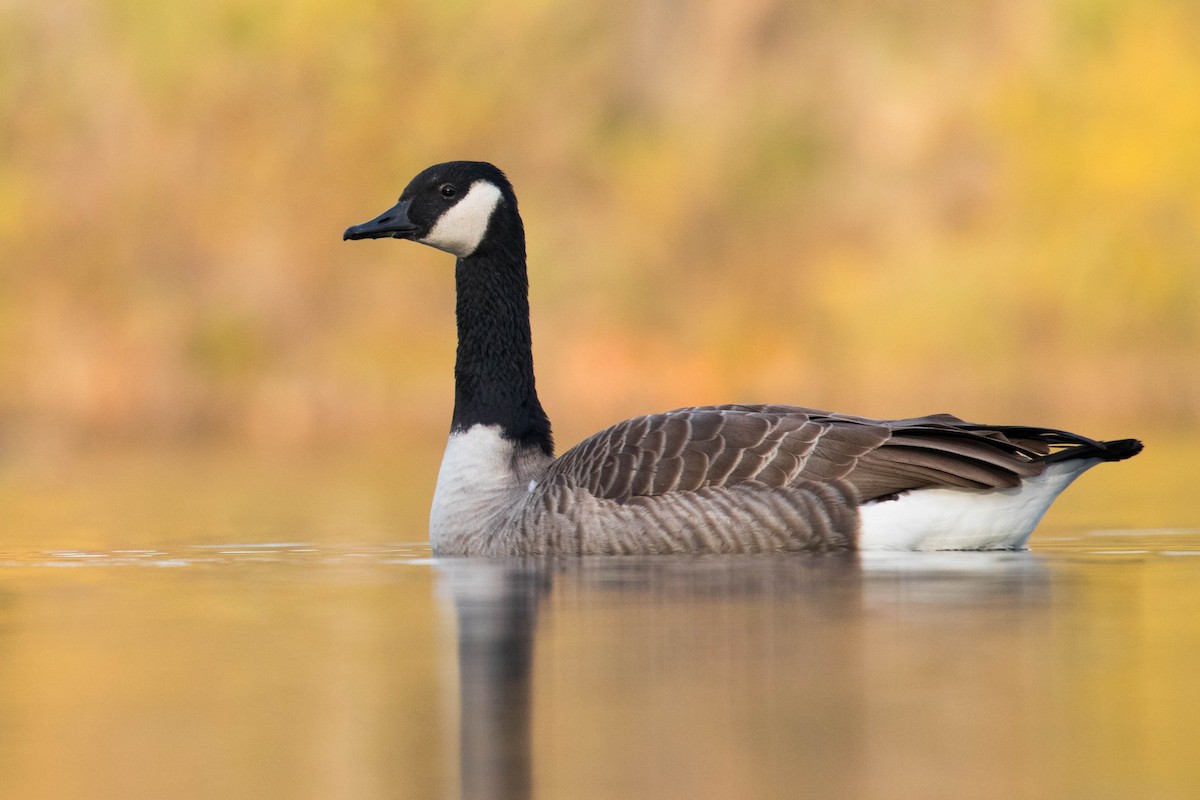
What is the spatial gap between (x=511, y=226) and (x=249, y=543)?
8.96 ft

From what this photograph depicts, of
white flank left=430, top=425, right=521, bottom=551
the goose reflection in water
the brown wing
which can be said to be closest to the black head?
white flank left=430, top=425, right=521, bottom=551

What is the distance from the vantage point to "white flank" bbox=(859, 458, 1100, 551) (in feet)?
30.9

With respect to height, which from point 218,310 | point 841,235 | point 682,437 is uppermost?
point 841,235

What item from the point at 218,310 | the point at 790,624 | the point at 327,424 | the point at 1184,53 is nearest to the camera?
the point at 790,624

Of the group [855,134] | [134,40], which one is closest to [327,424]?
[134,40]

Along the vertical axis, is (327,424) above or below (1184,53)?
below

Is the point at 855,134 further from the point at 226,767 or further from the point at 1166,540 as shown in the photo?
the point at 226,767

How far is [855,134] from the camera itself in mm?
44375

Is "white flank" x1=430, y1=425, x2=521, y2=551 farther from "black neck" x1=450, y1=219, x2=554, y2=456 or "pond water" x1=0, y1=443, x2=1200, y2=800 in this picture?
"pond water" x1=0, y1=443, x2=1200, y2=800

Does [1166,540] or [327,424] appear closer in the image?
[1166,540]

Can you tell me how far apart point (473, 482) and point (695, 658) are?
4.38m

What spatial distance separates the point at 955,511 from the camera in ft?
31.0

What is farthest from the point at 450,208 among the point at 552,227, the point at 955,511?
the point at 552,227

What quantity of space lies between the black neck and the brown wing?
1.11 metres
